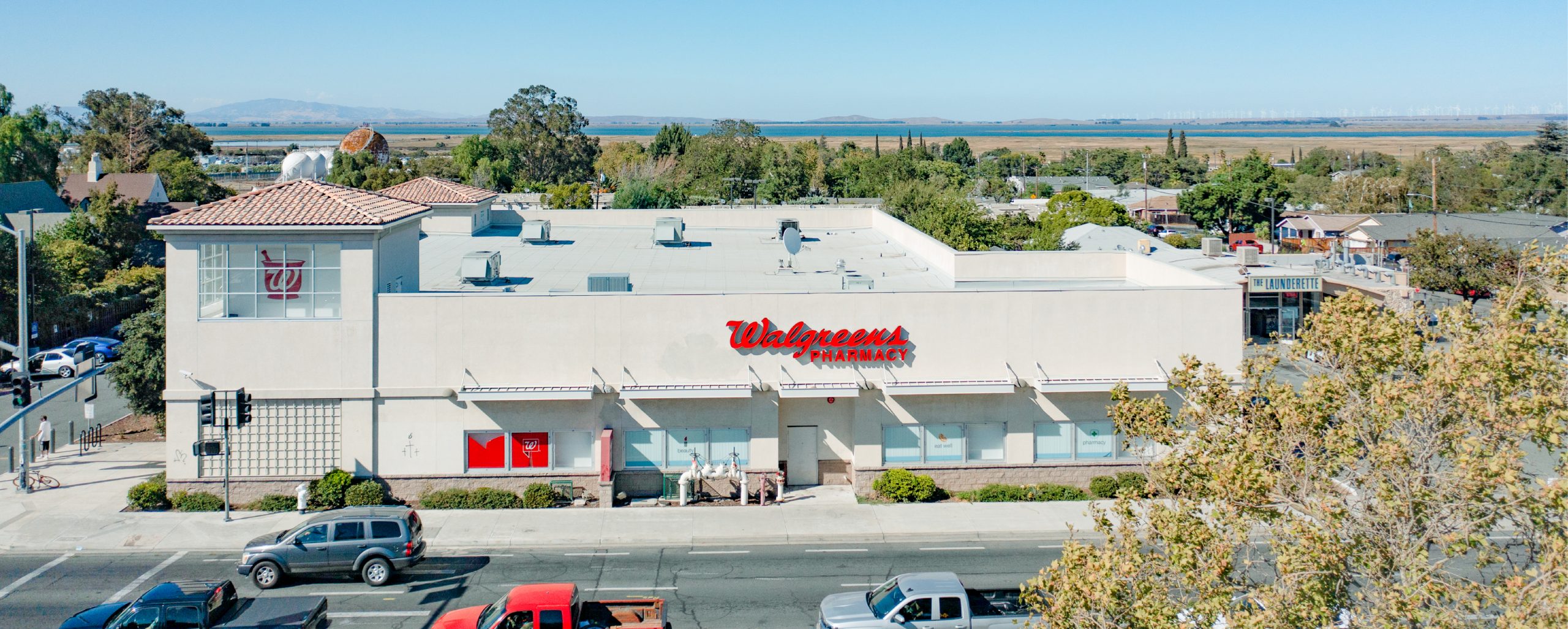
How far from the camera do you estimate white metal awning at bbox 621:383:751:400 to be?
1190 inches

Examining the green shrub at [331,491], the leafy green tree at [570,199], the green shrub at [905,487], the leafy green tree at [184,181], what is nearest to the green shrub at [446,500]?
the green shrub at [331,491]

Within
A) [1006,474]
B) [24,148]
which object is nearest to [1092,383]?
[1006,474]

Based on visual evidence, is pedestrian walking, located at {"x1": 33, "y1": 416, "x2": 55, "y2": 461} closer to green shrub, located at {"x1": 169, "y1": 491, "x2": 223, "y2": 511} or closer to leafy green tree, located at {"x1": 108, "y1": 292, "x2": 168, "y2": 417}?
leafy green tree, located at {"x1": 108, "y1": 292, "x2": 168, "y2": 417}

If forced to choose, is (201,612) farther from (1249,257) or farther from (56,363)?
(1249,257)

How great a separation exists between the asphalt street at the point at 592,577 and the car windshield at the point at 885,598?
1.77 metres

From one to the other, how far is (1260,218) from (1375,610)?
10108 cm

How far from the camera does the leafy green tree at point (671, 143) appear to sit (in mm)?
128375

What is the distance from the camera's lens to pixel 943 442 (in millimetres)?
31719

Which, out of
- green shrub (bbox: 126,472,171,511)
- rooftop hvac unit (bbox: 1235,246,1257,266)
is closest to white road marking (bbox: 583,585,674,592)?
green shrub (bbox: 126,472,171,511)

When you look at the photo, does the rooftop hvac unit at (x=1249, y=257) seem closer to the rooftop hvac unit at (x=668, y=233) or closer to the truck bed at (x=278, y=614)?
the rooftop hvac unit at (x=668, y=233)

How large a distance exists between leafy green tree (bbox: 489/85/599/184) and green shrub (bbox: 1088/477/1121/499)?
334 ft

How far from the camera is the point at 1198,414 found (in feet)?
43.2

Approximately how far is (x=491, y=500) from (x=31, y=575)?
1020cm

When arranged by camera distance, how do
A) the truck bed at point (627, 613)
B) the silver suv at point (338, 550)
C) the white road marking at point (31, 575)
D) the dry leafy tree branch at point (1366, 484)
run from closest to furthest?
the dry leafy tree branch at point (1366, 484) → the truck bed at point (627, 613) → the white road marking at point (31, 575) → the silver suv at point (338, 550)
